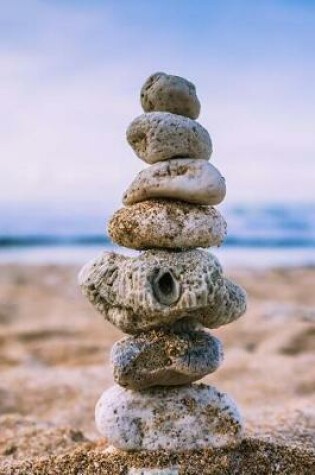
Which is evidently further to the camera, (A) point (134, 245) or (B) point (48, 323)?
(B) point (48, 323)

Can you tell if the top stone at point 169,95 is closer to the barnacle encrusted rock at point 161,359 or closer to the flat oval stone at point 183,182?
the flat oval stone at point 183,182

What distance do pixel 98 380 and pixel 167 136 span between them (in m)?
4.92

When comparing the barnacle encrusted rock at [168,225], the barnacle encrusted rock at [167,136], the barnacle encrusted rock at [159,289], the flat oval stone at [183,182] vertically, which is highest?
the barnacle encrusted rock at [167,136]

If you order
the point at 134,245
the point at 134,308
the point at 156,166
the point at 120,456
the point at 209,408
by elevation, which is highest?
the point at 156,166

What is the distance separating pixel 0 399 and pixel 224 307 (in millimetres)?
4202

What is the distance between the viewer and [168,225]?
380 centimetres

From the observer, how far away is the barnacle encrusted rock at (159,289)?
3.67m

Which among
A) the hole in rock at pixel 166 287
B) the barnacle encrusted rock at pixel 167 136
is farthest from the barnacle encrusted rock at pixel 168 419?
the barnacle encrusted rock at pixel 167 136

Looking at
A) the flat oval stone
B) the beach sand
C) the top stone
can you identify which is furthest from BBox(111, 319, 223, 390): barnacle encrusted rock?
the top stone

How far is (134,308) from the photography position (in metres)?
3.72

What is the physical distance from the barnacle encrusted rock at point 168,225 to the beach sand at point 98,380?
114cm

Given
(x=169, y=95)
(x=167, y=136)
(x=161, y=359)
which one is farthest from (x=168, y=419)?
(x=169, y=95)

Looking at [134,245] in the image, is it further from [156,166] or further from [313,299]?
[313,299]

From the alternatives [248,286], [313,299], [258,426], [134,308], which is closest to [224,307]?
[134,308]
